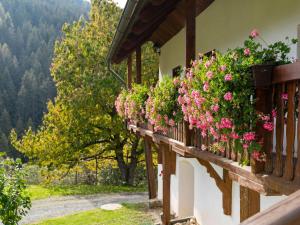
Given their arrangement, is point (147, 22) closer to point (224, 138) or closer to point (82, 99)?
point (224, 138)

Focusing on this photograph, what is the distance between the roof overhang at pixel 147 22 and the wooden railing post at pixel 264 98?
274cm

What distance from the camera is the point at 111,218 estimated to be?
13.0 meters

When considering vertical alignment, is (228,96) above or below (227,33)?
below

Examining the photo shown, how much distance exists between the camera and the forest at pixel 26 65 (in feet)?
210

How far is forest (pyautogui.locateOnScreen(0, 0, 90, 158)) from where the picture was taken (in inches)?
2522

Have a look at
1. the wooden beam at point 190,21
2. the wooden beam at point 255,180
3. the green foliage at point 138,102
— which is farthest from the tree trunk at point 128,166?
the wooden beam at point 255,180

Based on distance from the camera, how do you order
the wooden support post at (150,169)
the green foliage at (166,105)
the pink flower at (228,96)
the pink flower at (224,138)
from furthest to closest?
1. the wooden support post at (150,169)
2. the green foliage at (166,105)
3. the pink flower at (224,138)
4. the pink flower at (228,96)

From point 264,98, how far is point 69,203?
1490cm

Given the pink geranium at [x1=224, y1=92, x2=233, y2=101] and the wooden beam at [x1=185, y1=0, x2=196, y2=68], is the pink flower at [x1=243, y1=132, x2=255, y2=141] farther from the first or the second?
the wooden beam at [x1=185, y1=0, x2=196, y2=68]

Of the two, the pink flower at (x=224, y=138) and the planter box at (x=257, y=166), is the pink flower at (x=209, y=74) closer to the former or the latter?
the pink flower at (x=224, y=138)

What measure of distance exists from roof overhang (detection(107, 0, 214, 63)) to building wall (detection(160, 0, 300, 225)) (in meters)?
0.33

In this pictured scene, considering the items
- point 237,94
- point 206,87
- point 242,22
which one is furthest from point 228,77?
point 242,22

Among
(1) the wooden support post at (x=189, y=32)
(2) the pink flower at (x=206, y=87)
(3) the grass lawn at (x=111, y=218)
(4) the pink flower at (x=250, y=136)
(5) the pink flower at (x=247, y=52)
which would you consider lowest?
(3) the grass lawn at (x=111, y=218)

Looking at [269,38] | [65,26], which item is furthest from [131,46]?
[65,26]
